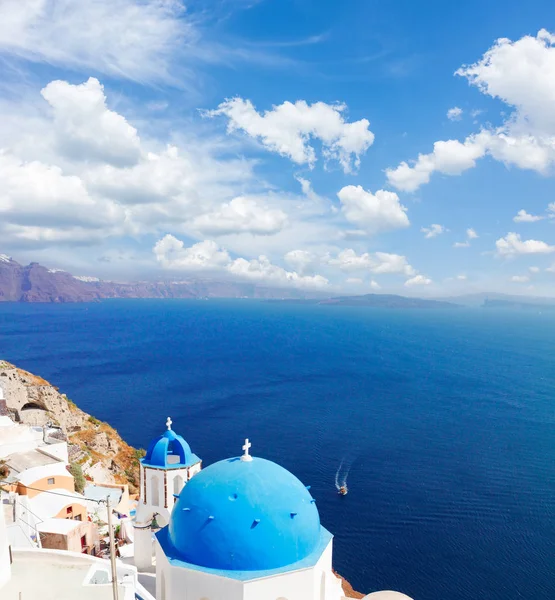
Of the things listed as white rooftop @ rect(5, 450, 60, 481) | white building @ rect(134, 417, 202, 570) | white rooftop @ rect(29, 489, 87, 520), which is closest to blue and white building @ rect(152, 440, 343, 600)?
white building @ rect(134, 417, 202, 570)

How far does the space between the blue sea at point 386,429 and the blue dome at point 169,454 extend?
1903 cm

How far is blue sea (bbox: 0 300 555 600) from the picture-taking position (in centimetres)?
3300

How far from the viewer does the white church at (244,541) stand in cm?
1221

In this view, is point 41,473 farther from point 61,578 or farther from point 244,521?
point 244,521

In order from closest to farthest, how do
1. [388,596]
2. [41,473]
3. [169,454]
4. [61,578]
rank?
[61,578], [388,596], [169,454], [41,473]

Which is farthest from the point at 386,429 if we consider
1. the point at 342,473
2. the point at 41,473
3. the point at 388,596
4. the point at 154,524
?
the point at 388,596

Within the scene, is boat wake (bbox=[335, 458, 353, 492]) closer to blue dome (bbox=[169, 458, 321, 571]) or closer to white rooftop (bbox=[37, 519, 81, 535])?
white rooftop (bbox=[37, 519, 81, 535])

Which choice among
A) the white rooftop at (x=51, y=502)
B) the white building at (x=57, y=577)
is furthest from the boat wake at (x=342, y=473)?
the white building at (x=57, y=577)

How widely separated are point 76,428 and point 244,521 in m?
37.1

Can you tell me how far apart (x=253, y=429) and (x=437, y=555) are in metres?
29.6

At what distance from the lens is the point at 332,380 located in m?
87.7

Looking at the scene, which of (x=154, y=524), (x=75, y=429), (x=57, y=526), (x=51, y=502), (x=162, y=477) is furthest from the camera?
(x=75, y=429)

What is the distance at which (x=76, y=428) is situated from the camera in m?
44.1

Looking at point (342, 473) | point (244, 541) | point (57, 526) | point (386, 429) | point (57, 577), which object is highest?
point (244, 541)
